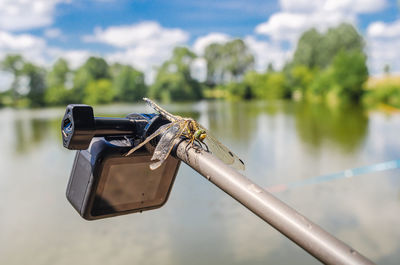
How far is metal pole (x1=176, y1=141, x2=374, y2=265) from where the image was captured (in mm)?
424

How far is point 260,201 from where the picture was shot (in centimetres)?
45

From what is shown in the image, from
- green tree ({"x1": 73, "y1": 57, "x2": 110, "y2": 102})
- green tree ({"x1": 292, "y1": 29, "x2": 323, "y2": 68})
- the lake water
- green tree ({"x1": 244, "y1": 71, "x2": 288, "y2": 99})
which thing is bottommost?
green tree ({"x1": 244, "y1": 71, "x2": 288, "y2": 99})

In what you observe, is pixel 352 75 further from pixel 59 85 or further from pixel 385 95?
pixel 59 85

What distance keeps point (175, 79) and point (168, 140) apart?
123 ft

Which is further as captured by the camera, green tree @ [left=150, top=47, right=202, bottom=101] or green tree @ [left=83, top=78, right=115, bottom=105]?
green tree @ [left=150, top=47, right=202, bottom=101]

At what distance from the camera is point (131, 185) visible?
29.2 inches

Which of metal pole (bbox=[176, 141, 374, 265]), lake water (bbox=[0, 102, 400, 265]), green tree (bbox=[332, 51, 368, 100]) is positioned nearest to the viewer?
metal pole (bbox=[176, 141, 374, 265])

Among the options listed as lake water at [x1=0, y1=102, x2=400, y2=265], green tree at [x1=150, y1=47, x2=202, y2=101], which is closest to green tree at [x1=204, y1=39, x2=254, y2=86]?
green tree at [x1=150, y1=47, x2=202, y2=101]

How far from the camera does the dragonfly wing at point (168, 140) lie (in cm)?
56

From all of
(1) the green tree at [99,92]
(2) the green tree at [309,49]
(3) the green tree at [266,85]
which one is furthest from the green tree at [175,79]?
(2) the green tree at [309,49]

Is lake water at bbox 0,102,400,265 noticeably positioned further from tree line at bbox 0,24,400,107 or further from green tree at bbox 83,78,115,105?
green tree at bbox 83,78,115,105

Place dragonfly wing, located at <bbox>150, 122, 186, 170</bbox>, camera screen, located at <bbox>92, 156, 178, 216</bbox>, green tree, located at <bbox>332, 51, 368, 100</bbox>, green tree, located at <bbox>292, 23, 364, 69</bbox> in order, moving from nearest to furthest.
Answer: dragonfly wing, located at <bbox>150, 122, 186, 170</bbox>, camera screen, located at <bbox>92, 156, 178, 216</bbox>, green tree, located at <bbox>332, 51, 368, 100</bbox>, green tree, located at <bbox>292, 23, 364, 69</bbox>

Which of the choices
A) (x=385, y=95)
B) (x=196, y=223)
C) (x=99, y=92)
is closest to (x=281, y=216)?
(x=196, y=223)

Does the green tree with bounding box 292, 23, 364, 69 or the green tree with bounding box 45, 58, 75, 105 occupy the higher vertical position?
the green tree with bounding box 292, 23, 364, 69
